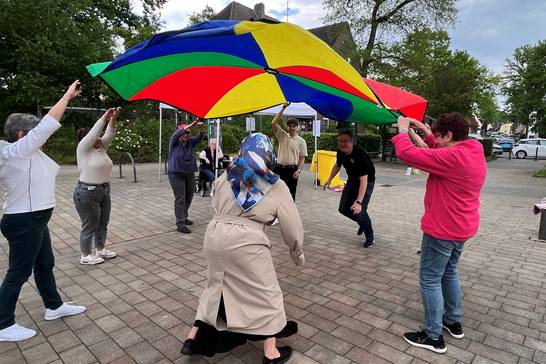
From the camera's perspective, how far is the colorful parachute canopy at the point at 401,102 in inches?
133

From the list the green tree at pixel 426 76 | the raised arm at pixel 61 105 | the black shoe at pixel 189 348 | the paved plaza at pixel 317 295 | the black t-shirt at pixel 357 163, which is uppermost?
the green tree at pixel 426 76

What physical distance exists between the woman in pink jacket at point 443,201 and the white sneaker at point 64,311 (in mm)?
2961

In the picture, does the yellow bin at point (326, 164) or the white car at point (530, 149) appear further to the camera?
the white car at point (530, 149)

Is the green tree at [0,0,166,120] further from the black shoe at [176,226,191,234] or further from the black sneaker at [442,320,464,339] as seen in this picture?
the black sneaker at [442,320,464,339]

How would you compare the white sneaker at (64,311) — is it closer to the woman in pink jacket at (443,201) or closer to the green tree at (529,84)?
the woman in pink jacket at (443,201)

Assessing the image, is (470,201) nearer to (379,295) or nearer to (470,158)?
(470,158)

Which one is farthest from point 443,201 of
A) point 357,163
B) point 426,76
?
point 426,76

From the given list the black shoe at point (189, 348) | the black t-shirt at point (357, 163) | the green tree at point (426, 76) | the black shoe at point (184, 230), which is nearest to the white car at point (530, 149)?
the green tree at point (426, 76)

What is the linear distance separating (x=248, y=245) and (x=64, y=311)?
208cm

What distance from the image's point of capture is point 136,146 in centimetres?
1543

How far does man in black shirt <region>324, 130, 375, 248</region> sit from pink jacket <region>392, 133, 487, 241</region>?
2.03m

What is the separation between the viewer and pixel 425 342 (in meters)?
2.85

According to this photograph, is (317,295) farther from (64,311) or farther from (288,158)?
(288,158)

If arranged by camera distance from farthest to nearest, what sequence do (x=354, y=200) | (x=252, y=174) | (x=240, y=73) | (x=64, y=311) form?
(x=354, y=200) → (x=240, y=73) → (x=64, y=311) → (x=252, y=174)
